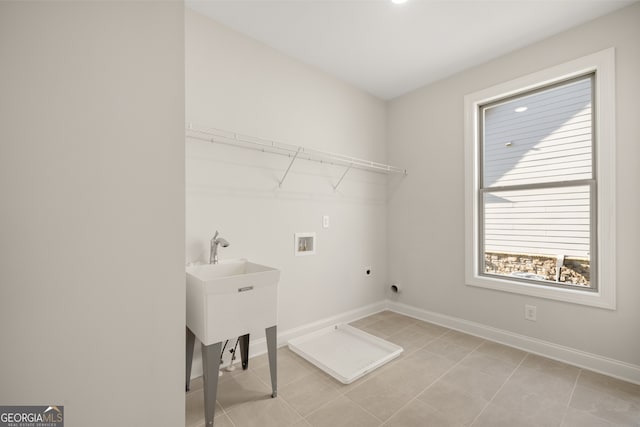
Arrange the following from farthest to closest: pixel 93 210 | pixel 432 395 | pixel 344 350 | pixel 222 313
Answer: pixel 344 350 < pixel 432 395 < pixel 222 313 < pixel 93 210

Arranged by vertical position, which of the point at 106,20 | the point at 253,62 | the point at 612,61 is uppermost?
the point at 253,62

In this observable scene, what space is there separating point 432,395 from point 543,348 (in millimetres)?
1197

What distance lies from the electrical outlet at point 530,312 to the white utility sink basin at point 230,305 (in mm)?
2083

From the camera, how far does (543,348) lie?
83.7 inches

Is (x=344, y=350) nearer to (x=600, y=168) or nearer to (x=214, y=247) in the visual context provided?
(x=214, y=247)

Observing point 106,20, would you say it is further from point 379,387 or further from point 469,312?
point 469,312

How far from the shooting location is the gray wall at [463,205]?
182cm

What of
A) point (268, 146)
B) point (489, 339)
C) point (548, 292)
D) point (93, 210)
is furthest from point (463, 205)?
point (93, 210)

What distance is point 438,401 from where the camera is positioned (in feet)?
5.18

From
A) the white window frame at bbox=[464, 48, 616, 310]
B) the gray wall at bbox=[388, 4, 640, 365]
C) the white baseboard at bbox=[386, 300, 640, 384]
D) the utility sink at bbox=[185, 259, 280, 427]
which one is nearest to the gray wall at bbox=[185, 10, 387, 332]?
the gray wall at bbox=[388, 4, 640, 365]

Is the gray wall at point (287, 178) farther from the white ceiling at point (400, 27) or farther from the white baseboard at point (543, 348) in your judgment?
the white baseboard at point (543, 348)

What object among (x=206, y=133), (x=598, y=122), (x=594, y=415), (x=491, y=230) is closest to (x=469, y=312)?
(x=491, y=230)

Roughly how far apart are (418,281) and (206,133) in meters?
2.54

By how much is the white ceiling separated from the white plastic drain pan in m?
2.50
